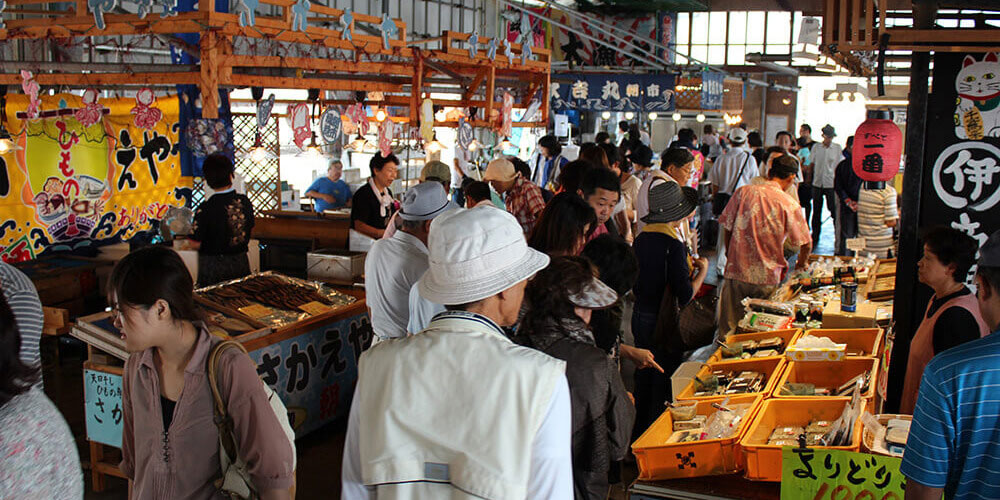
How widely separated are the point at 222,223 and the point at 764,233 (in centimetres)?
427

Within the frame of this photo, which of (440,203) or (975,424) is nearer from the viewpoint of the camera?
(975,424)

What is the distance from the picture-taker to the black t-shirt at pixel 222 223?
5.98 metres

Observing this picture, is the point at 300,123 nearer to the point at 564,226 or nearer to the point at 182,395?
the point at 564,226

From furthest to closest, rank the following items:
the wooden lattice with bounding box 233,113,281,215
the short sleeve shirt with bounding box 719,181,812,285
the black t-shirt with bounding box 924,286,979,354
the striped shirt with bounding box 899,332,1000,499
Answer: the wooden lattice with bounding box 233,113,281,215, the short sleeve shirt with bounding box 719,181,812,285, the black t-shirt with bounding box 924,286,979,354, the striped shirt with bounding box 899,332,1000,499

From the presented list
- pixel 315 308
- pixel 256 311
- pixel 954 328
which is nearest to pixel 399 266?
pixel 256 311

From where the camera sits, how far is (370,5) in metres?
17.7

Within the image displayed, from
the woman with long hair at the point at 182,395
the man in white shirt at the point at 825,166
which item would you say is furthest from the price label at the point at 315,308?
the man in white shirt at the point at 825,166

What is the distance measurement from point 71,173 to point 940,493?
8.50 meters

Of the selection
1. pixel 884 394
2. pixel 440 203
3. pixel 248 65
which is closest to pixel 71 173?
pixel 248 65

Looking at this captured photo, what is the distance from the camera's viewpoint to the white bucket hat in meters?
2.03

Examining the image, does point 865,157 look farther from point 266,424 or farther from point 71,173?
point 71,173

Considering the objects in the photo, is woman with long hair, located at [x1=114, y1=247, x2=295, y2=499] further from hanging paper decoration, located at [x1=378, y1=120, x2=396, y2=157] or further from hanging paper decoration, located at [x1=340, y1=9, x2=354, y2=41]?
hanging paper decoration, located at [x1=378, y1=120, x2=396, y2=157]

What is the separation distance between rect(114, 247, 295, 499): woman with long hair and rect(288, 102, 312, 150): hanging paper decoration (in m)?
5.16

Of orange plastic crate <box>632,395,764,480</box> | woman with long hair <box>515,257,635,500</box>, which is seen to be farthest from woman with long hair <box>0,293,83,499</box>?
orange plastic crate <box>632,395,764,480</box>
